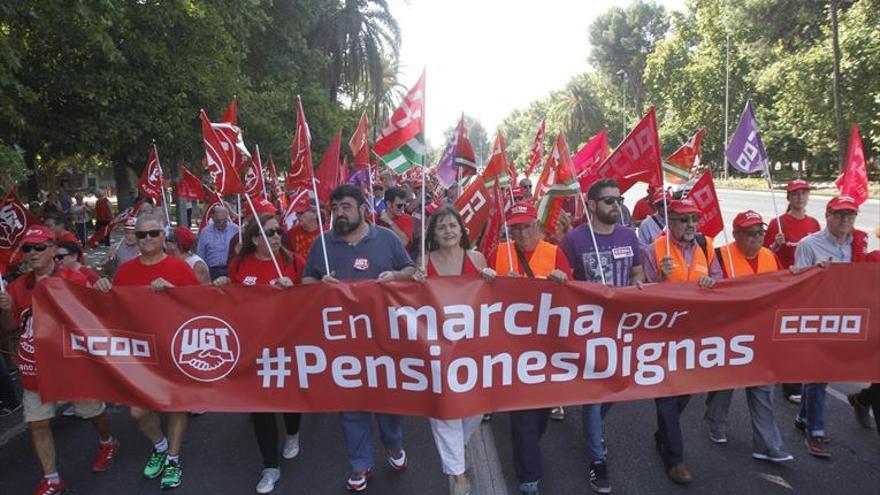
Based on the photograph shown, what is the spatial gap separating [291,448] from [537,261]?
7.27 feet

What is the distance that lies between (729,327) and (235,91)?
12.6m

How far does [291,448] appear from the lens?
465cm

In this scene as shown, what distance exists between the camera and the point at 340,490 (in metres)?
4.12

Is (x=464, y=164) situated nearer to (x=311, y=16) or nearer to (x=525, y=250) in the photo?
(x=525, y=250)

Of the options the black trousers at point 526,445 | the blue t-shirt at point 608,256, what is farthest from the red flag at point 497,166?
the black trousers at point 526,445

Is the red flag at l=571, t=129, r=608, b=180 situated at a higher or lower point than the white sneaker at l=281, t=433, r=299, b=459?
higher

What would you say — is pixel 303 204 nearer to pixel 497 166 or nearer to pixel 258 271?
pixel 258 271

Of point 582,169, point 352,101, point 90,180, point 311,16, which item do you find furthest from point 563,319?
point 90,180

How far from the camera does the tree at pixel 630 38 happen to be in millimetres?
75875

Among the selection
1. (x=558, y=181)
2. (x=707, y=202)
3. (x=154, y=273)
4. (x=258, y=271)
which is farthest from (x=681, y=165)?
(x=154, y=273)

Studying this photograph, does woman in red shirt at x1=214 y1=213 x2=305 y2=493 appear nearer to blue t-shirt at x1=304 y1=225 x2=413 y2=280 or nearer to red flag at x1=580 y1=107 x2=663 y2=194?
blue t-shirt at x1=304 y1=225 x2=413 y2=280

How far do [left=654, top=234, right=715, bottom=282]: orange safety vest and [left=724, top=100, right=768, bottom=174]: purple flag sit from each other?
1537 mm

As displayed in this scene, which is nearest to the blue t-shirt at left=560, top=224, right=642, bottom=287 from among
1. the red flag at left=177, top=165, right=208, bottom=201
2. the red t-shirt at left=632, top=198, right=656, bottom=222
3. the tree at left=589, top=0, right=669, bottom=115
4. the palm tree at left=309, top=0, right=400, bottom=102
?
the red t-shirt at left=632, top=198, right=656, bottom=222

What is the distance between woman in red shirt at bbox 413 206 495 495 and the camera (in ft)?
12.5
